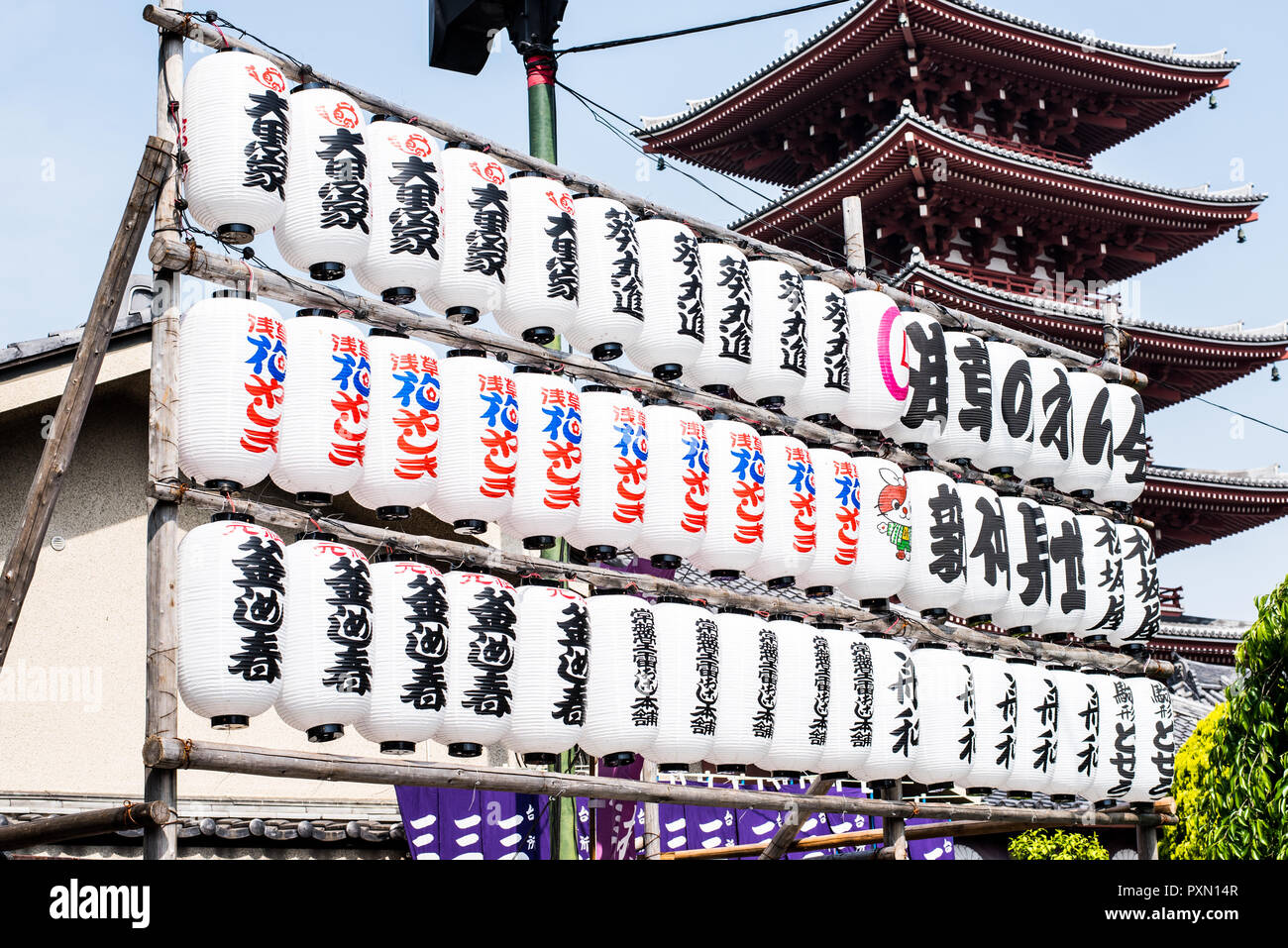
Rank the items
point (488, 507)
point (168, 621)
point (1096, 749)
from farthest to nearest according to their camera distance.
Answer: point (1096, 749)
point (488, 507)
point (168, 621)

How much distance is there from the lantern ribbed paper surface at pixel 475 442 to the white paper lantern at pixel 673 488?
1194 mm

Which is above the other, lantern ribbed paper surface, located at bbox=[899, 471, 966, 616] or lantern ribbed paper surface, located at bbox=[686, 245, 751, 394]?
lantern ribbed paper surface, located at bbox=[686, 245, 751, 394]

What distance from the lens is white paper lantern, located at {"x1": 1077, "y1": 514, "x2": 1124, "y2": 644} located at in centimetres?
Answer: 1341

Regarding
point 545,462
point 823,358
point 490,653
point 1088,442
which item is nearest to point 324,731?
point 490,653

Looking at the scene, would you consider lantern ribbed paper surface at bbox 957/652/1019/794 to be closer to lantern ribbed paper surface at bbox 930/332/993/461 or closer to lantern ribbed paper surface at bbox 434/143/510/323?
lantern ribbed paper surface at bbox 930/332/993/461

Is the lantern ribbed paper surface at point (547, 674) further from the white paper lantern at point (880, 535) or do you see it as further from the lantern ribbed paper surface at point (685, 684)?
the white paper lantern at point (880, 535)

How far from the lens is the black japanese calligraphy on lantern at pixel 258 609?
7738mm

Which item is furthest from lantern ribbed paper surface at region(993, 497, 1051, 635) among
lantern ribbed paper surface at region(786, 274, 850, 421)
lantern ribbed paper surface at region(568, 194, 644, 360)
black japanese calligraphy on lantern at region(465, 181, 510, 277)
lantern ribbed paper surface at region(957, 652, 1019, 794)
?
black japanese calligraphy on lantern at region(465, 181, 510, 277)

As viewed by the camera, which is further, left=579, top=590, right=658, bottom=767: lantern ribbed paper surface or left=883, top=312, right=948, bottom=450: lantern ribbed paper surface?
left=883, top=312, right=948, bottom=450: lantern ribbed paper surface

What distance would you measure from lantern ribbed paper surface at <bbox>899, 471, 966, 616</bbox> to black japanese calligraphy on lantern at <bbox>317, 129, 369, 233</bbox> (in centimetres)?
528

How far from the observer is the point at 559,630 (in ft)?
30.3
